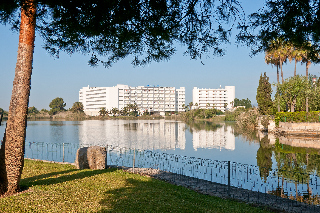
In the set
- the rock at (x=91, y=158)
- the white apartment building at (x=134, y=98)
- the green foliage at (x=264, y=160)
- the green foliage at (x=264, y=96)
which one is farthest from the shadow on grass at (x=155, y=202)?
the white apartment building at (x=134, y=98)

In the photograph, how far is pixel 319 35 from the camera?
5.86 metres

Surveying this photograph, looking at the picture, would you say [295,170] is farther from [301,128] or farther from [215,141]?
[301,128]

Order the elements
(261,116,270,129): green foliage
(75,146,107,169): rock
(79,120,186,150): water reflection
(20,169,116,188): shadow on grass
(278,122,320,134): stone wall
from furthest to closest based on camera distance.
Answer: (261,116,270,129): green foliage → (278,122,320,134): stone wall → (79,120,186,150): water reflection → (75,146,107,169): rock → (20,169,116,188): shadow on grass

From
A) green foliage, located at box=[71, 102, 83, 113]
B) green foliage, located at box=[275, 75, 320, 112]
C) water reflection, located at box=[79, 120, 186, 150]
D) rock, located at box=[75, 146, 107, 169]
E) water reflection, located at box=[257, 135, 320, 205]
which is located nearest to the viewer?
water reflection, located at box=[257, 135, 320, 205]

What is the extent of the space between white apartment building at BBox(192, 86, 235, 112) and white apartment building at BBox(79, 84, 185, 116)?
10.4 m

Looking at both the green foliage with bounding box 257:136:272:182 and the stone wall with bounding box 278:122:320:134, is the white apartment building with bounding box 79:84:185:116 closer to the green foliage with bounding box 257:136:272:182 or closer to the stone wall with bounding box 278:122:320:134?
the stone wall with bounding box 278:122:320:134

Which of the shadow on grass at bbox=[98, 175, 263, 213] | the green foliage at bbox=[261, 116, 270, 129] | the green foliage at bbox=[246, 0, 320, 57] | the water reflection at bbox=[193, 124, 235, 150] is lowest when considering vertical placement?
the water reflection at bbox=[193, 124, 235, 150]

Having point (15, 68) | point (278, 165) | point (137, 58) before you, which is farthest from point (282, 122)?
point (15, 68)

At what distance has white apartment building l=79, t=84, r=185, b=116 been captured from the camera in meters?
171

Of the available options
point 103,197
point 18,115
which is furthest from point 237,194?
point 18,115

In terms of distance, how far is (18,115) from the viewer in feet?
25.7

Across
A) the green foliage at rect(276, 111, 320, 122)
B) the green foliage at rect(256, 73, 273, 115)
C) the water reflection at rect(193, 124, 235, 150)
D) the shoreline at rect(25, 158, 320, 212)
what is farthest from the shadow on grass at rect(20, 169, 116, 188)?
the green foliage at rect(256, 73, 273, 115)

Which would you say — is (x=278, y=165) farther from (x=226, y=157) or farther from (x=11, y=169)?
(x=11, y=169)

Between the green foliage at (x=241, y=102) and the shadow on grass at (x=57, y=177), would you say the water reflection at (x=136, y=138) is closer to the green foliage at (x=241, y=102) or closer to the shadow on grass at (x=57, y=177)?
the shadow on grass at (x=57, y=177)
